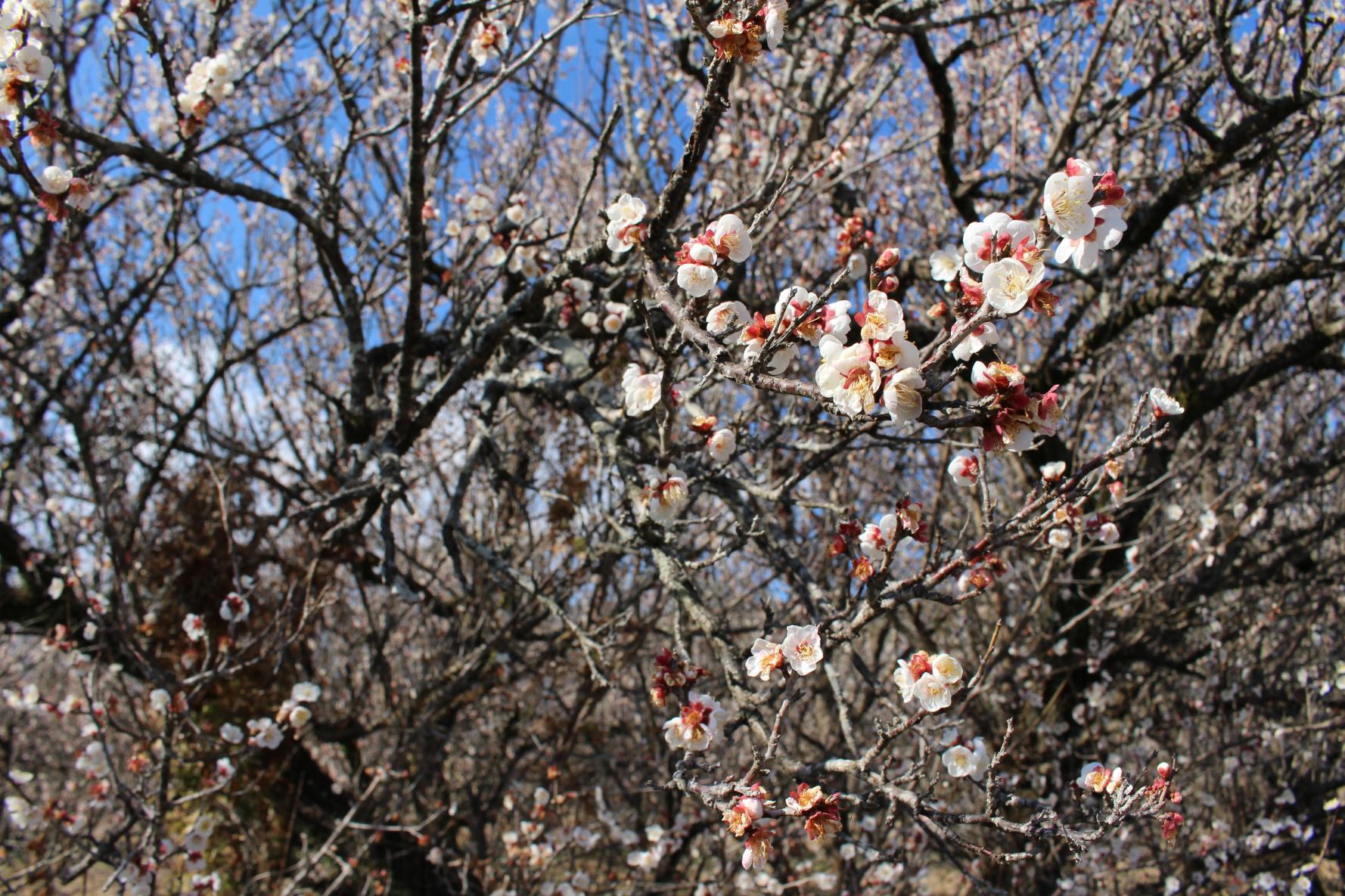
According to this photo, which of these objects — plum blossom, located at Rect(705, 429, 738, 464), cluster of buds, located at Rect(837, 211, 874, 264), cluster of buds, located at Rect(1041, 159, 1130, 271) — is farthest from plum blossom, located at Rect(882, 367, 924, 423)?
cluster of buds, located at Rect(837, 211, 874, 264)

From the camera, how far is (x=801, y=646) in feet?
5.58

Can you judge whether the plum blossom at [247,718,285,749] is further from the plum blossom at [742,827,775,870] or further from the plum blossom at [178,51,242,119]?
the plum blossom at [742,827,775,870]

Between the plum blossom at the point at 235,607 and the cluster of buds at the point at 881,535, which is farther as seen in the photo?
the plum blossom at the point at 235,607

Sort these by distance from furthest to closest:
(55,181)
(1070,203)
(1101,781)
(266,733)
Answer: (266,733) < (55,181) < (1101,781) < (1070,203)

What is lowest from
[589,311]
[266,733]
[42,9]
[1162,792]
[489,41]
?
[1162,792]

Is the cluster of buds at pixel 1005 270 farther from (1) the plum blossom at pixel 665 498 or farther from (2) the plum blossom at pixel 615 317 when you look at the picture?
(2) the plum blossom at pixel 615 317

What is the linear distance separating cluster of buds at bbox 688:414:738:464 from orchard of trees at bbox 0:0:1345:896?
0.05ft

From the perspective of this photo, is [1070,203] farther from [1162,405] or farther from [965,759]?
[965,759]

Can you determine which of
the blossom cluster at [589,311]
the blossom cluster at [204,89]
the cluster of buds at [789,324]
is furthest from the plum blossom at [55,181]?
the cluster of buds at [789,324]

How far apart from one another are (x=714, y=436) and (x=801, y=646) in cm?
60

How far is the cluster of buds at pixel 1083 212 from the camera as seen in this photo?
1.25 metres

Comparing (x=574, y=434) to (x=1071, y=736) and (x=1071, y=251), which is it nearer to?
(x=1071, y=736)

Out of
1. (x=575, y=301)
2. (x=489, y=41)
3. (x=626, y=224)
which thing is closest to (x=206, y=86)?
(x=489, y=41)

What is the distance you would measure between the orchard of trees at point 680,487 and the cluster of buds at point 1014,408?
27 cm
